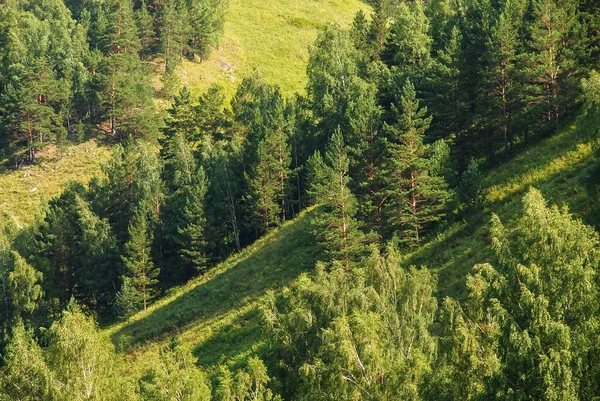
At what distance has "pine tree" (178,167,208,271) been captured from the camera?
61.5m

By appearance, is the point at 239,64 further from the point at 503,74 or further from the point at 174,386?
the point at 174,386

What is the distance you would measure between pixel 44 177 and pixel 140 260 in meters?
31.0

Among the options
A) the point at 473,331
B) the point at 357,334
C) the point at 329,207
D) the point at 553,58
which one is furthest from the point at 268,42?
the point at 473,331

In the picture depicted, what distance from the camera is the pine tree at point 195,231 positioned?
6150 centimetres

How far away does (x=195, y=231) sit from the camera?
2416 inches

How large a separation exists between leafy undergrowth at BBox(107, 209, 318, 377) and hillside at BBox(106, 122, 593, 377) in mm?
109

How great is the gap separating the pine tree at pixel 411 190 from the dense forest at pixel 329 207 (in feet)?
0.65

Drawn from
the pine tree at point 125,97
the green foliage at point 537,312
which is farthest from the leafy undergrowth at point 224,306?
the pine tree at point 125,97

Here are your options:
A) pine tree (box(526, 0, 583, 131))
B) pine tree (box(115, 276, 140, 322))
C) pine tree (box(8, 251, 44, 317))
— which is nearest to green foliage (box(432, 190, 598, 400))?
pine tree (box(526, 0, 583, 131))

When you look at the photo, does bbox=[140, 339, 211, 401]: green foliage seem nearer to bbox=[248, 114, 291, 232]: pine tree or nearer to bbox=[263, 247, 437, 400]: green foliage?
bbox=[263, 247, 437, 400]: green foliage

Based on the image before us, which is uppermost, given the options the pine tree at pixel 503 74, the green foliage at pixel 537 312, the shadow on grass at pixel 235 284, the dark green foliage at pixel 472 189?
the pine tree at pixel 503 74

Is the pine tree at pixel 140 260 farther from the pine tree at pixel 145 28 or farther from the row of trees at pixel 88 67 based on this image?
the pine tree at pixel 145 28

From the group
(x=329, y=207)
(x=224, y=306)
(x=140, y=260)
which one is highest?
(x=329, y=207)

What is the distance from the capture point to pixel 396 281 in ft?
95.7
